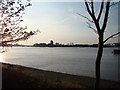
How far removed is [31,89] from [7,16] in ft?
10.9

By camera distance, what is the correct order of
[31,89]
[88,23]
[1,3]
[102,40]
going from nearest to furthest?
[102,40], [88,23], [1,3], [31,89]

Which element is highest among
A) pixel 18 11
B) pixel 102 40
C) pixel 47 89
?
pixel 18 11

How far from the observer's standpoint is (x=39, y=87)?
323 inches

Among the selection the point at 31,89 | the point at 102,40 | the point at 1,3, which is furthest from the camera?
the point at 31,89

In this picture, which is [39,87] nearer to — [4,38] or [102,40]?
[4,38]

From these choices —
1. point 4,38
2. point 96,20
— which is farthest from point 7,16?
point 96,20

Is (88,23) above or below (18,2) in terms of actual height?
below

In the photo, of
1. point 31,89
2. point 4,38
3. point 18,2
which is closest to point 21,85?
point 31,89

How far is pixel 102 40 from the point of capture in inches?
232

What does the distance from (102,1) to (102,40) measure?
4.34 feet

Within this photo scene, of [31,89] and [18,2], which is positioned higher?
[18,2]

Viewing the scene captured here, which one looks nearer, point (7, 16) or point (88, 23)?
point (88, 23)

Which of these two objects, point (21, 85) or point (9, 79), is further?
point (9, 79)

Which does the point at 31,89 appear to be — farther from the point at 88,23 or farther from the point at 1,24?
the point at 88,23
